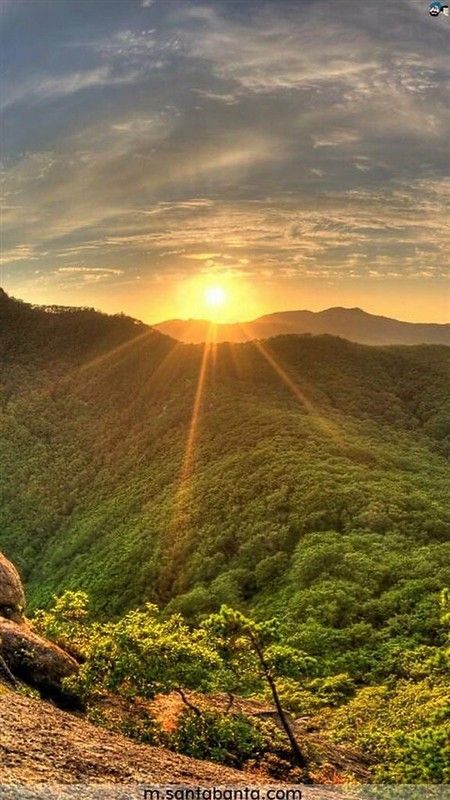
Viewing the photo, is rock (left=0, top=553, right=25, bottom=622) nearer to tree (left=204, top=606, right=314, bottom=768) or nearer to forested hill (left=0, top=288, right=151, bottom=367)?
tree (left=204, top=606, right=314, bottom=768)

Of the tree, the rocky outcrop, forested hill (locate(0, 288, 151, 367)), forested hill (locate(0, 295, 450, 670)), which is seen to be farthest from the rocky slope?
forested hill (locate(0, 288, 151, 367))

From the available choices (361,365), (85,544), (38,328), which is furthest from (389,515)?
(38,328)

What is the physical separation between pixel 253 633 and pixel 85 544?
116 ft

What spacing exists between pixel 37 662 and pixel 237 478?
28044mm

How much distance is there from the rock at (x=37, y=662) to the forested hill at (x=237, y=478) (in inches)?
440

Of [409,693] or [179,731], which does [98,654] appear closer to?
[179,731]

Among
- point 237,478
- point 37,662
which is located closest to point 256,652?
point 37,662

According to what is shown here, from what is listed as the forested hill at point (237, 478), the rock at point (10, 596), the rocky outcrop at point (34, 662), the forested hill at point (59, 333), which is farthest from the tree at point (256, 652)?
the forested hill at point (59, 333)

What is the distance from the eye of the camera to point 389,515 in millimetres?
36531

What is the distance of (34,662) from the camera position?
18.8m

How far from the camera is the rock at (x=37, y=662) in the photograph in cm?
1847

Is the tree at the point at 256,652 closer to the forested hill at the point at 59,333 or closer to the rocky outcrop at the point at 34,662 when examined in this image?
the rocky outcrop at the point at 34,662

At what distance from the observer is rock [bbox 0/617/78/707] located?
60.6 feet

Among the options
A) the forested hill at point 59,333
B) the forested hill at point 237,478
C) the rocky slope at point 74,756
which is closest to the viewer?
the rocky slope at point 74,756
